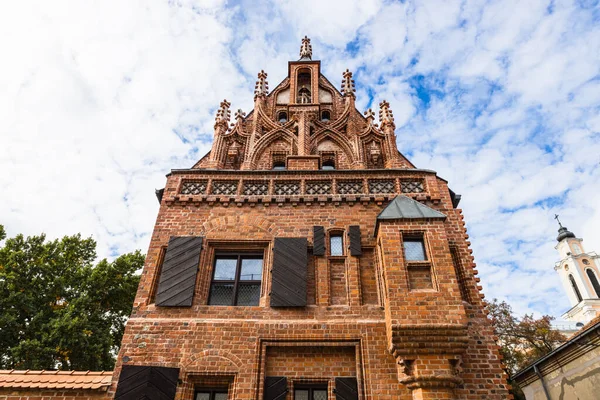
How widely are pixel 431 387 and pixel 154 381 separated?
17.4ft

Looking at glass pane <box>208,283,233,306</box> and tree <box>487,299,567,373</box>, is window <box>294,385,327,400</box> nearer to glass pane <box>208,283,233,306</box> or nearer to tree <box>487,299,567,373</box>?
glass pane <box>208,283,233,306</box>

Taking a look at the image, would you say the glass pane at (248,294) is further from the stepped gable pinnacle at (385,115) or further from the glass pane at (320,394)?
the stepped gable pinnacle at (385,115)

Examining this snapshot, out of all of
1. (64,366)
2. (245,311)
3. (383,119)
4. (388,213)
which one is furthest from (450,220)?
(64,366)

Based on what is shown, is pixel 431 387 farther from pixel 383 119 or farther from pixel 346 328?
pixel 383 119

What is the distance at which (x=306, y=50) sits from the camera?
15.5 metres

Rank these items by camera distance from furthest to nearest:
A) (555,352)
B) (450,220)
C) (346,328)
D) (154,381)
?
(555,352)
(450,220)
(346,328)
(154,381)

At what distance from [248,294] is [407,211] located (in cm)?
424

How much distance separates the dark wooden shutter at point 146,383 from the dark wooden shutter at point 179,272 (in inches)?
52.7

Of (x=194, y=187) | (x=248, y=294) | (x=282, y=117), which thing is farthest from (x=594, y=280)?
(x=194, y=187)

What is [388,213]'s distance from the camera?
27.5 feet

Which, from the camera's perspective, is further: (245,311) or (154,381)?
(245,311)

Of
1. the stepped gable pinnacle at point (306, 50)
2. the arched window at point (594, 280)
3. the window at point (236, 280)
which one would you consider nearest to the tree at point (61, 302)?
the window at point (236, 280)

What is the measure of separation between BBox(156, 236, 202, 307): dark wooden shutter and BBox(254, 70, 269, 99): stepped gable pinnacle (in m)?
6.72

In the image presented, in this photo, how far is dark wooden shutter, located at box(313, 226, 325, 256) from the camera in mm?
8617
